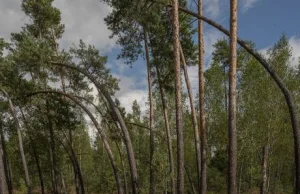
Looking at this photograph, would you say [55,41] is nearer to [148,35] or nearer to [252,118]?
[148,35]

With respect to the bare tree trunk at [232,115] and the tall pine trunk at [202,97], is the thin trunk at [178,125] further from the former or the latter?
the bare tree trunk at [232,115]

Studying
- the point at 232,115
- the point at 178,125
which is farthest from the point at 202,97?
the point at 232,115

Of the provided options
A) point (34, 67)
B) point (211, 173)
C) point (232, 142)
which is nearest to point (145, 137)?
point (211, 173)

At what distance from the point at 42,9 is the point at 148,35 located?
23.0 feet

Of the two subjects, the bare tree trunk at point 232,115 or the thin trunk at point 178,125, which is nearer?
the bare tree trunk at point 232,115

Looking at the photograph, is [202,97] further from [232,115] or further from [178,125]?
[232,115]

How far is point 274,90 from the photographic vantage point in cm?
2450

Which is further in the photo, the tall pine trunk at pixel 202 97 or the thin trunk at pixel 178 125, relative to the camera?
the tall pine trunk at pixel 202 97

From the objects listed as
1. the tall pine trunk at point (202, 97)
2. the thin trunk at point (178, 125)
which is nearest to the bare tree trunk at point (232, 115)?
the thin trunk at point (178, 125)

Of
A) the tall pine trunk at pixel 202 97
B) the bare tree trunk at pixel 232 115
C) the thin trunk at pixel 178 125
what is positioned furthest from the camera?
the tall pine trunk at pixel 202 97

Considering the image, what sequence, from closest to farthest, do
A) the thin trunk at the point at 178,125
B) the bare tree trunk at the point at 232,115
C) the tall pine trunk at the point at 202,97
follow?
the bare tree trunk at the point at 232,115, the thin trunk at the point at 178,125, the tall pine trunk at the point at 202,97

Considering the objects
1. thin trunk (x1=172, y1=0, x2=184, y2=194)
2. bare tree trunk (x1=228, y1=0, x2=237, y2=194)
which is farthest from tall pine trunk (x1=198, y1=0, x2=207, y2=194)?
bare tree trunk (x1=228, y1=0, x2=237, y2=194)

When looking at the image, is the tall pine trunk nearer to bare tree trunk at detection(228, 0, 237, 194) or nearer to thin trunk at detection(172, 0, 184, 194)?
thin trunk at detection(172, 0, 184, 194)

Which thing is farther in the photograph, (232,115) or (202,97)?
(202,97)
